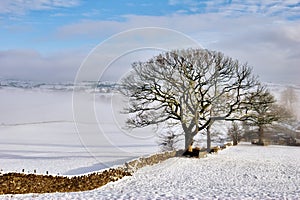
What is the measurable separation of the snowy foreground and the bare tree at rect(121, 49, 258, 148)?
4062 millimetres

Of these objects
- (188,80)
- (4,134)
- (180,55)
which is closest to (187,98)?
(188,80)

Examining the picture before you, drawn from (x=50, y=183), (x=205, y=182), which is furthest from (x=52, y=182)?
(x=205, y=182)

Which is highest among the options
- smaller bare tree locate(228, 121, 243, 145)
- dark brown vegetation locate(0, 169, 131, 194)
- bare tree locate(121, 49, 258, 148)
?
bare tree locate(121, 49, 258, 148)

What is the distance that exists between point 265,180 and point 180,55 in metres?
12.1

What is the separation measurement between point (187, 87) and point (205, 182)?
10.8 meters

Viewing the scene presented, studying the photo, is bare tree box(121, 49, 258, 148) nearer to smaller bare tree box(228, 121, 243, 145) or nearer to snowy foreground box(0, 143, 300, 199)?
snowy foreground box(0, 143, 300, 199)

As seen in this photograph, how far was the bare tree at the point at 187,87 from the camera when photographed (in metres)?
24.8

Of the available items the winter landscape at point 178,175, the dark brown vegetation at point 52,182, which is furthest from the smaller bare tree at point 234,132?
the dark brown vegetation at point 52,182

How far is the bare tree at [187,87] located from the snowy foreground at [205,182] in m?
4.06

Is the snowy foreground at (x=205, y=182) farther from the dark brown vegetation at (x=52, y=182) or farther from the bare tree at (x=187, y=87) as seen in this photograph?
the bare tree at (x=187, y=87)

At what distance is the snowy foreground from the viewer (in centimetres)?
1044

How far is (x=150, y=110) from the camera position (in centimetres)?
2652

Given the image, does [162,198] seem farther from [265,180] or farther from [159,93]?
[159,93]

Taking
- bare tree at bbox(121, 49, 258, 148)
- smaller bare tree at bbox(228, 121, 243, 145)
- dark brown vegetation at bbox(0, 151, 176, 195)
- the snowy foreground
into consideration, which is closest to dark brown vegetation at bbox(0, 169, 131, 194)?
dark brown vegetation at bbox(0, 151, 176, 195)
